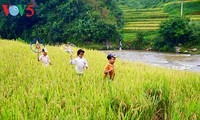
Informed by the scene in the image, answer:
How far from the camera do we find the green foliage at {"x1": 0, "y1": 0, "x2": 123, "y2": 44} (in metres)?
26.0

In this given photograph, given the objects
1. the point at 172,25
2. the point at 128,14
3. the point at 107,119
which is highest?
the point at 128,14

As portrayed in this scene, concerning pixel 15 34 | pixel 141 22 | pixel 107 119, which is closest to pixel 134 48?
pixel 141 22

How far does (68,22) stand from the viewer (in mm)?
29062

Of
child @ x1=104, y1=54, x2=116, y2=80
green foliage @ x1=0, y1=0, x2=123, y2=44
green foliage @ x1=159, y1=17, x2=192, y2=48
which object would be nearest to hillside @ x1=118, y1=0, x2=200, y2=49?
green foliage @ x1=0, y1=0, x2=123, y2=44

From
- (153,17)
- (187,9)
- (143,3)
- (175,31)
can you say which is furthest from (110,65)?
(143,3)

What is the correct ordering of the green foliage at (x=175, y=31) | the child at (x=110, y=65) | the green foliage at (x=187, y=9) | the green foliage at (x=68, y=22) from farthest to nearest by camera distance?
the green foliage at (x=187, y=9), the green foliage at (x=68, y=22), the green foliage at (x=175, y=31), the child at (x=110, y=65)

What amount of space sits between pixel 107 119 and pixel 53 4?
29527 millimetres

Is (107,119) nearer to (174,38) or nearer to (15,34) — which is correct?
(174,38)

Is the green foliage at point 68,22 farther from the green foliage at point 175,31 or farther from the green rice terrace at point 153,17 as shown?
the green foliage at point 175,31

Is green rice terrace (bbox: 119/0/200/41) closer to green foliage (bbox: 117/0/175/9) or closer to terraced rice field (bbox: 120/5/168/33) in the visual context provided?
terraced rice field (bbox: 120/5/168/33)

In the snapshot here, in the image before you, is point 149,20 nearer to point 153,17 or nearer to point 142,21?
point 142,21

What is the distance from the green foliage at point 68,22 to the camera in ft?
85.3

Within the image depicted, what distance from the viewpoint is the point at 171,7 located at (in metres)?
34.4

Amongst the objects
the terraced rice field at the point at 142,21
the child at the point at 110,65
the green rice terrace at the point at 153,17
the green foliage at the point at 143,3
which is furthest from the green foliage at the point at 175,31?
the green foliage at the point at 143,3
